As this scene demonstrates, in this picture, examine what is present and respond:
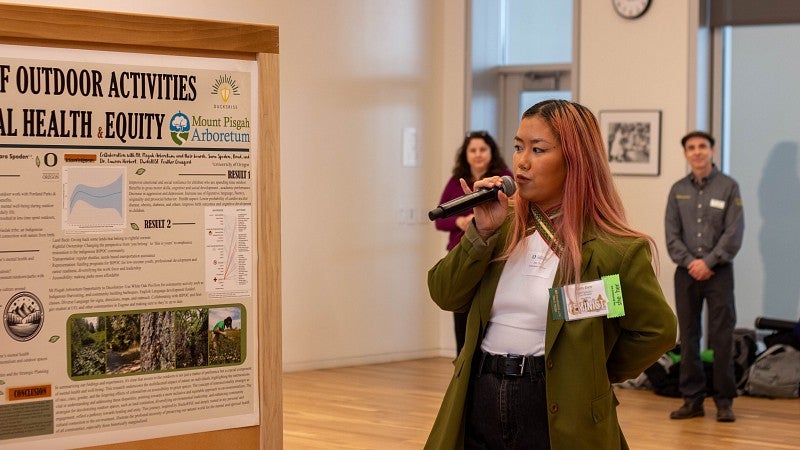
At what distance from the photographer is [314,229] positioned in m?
8.88

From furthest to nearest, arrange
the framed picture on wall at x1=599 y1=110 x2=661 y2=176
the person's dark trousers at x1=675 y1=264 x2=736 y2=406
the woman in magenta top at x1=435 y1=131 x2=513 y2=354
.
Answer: the framed picture on wall at x1=599 y1=110 x2=661 y2=176, the woman in magenta top at x1=435 y1=131 x2=513 y2=354, the person's dark trousers at x1=675 y1=264 x2=736 y2=406

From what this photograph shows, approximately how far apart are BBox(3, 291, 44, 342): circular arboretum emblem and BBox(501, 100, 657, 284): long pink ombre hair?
3.54 ft

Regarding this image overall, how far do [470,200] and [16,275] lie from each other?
3.36 ft

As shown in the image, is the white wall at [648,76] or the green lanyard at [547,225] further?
the white wall at [648,76]

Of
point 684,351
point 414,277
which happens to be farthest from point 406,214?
point 684,351

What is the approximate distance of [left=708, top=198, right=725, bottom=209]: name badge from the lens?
7.36 m

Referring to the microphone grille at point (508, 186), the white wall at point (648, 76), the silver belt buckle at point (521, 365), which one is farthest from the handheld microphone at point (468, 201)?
the white wall at point (648, 76)

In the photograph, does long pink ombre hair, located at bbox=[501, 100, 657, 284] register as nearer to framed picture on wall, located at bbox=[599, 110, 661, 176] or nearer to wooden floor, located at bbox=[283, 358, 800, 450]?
wooden floor, located at bbox=[283, 358, 800, 450]

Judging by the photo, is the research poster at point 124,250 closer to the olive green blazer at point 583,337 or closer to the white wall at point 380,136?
the olive green blazer at point 583,337

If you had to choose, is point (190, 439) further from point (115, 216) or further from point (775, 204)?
point (775, 204)

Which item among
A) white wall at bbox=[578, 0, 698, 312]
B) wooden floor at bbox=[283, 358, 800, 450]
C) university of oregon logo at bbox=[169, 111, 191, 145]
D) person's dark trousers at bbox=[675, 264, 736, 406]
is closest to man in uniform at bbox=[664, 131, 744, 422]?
person's dark trousers at bbox=[675, 264, 736, 406]

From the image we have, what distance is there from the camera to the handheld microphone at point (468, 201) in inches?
99.8

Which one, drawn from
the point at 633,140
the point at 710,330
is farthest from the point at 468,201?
the point at 633,140

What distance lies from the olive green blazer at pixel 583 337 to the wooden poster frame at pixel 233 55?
42 centimetres
